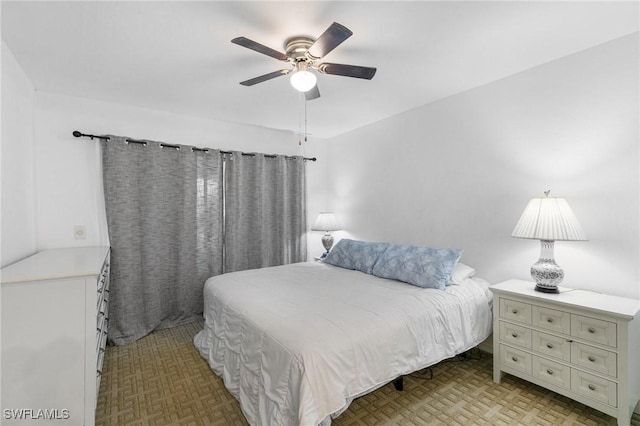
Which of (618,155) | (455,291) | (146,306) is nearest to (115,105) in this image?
(146,306)

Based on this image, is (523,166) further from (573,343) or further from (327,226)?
(327,226)

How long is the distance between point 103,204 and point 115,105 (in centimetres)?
102

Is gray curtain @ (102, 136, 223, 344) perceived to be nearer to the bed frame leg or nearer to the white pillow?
the bed frame leg

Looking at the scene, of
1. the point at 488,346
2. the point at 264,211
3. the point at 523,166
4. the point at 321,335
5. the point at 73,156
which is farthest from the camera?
the point at 264,211

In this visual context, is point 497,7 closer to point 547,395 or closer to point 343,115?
point 343,115

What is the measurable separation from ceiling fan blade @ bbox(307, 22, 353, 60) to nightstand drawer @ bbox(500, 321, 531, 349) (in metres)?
2.21

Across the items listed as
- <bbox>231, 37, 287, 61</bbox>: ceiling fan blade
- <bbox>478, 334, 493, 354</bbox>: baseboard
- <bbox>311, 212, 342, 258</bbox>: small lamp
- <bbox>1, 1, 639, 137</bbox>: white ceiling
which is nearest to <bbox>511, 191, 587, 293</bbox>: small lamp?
<bbox>478, 334, 493, 354</bbox>: baseboard

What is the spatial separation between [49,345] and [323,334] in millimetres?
1501

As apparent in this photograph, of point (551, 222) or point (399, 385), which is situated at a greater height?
point (551, 222)

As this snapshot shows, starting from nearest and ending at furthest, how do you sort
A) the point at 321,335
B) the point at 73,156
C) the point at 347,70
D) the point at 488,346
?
the point at 321,335
the point at 347,70
the point at 488,346
the point at 73,156

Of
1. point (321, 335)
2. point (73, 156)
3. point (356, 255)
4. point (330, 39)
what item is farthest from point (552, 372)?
point (73, 156)

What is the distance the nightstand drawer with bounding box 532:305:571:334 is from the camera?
186 cm

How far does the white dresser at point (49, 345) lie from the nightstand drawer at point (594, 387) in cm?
288

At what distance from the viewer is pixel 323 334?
5.02 feet
